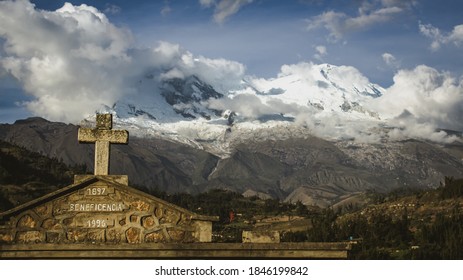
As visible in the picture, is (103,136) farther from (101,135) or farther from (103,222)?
(103,222)

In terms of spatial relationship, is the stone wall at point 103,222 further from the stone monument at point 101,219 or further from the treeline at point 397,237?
the treeline at point 397,237

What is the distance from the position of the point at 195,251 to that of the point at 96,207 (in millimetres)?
3612

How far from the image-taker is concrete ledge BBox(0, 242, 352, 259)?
49.5ft

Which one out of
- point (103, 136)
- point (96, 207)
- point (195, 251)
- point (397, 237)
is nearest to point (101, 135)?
point (103, 136)

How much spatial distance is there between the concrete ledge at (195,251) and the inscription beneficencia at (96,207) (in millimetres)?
2202

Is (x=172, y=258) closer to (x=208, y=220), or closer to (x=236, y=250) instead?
(x=236, y=250)

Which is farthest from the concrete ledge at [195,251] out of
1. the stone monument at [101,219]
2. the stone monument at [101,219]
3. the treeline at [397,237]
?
the treeline at [397,237]

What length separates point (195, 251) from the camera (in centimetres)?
1510

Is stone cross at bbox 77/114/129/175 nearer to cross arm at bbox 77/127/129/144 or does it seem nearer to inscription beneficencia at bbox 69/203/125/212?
cross arm at bbox 77/127/129/144

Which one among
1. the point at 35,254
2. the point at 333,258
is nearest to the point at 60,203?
the point at 35,254

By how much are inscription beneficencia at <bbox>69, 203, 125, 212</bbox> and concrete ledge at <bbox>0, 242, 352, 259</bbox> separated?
220 centimetres

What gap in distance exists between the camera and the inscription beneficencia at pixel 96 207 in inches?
688

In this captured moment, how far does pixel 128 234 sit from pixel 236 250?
Result: 3503 millimetres

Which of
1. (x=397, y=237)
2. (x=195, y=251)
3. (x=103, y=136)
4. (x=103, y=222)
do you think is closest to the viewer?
(x=195, y=251)
